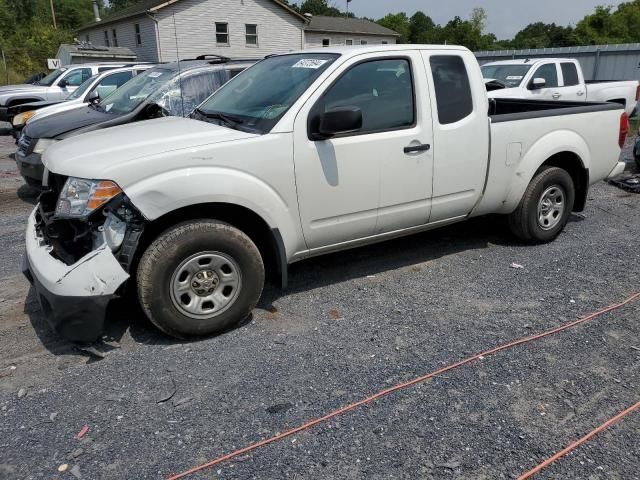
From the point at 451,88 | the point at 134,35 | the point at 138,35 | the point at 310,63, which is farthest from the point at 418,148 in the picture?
the point at 134,35

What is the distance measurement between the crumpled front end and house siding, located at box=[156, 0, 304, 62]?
27015 millimetres

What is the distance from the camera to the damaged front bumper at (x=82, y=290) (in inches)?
124

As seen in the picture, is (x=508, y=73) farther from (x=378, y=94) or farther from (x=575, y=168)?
(x=378, y=94)

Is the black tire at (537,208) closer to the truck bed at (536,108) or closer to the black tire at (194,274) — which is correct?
the truck bed at (536,108)

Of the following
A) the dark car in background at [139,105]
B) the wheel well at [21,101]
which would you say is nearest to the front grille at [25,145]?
the dark car in background at [139,105]

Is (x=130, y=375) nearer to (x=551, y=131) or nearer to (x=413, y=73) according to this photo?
(x=413, y=73)

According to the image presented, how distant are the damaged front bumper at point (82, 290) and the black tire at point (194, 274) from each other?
0.69 feet

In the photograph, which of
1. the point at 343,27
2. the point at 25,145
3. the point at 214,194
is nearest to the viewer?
the point at 214,194

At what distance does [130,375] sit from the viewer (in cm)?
324

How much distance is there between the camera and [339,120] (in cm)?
360

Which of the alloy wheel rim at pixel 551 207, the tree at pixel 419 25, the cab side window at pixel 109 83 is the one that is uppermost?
the tree at pixel 419 25

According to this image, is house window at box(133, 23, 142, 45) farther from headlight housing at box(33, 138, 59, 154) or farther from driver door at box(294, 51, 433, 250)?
driver door at box(294, 51, 433, 250)

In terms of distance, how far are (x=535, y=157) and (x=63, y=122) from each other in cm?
621

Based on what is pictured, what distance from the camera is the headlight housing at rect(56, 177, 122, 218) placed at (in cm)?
323
